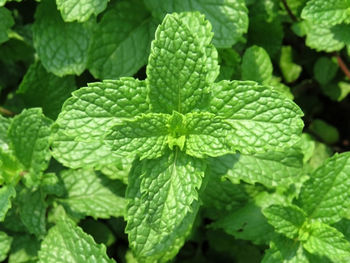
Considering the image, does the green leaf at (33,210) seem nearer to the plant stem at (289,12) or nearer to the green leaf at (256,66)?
the green leaf at (256,66)

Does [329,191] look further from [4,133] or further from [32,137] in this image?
[4,133]

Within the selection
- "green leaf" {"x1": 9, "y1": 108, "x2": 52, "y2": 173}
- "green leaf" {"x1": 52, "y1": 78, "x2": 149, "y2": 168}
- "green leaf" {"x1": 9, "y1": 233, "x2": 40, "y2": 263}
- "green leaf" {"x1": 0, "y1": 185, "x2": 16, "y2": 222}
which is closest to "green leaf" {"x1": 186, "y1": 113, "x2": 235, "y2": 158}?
"green leaf" {"x1": 52, "y1": 78, "x2": 149, "y2": 168}

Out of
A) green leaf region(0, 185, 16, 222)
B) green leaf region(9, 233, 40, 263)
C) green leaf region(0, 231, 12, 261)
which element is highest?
green leaf region(0, 185, 16, 222)

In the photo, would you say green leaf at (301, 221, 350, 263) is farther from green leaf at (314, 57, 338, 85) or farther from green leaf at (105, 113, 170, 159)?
green leaf at (314, 57, 338, 85)

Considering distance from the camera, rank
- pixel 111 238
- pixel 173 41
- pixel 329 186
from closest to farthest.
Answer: pixel 173 41
pixel 329 186
pixel 111 238

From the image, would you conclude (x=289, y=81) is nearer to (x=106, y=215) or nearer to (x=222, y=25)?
(x=222, y=25)

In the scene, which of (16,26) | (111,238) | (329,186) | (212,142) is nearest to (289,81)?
(329,186)

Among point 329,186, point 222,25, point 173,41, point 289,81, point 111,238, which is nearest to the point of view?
point 173,41

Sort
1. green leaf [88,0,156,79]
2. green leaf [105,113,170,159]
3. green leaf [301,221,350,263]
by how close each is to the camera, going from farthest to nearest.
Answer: green leaf [88,0,156,79], green leaf [301,221,350,263], green leaf [105,113,170,159]
